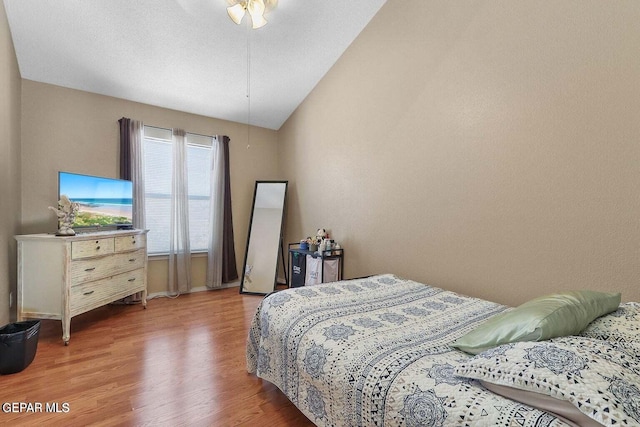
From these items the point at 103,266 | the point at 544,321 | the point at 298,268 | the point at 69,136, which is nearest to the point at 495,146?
the point at 544,321

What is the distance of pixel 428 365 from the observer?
43.4 inches

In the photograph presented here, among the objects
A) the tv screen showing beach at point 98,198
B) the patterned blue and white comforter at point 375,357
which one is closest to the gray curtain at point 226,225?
the tv screen showing beach at point 98,198

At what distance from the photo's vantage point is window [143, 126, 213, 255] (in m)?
3.63

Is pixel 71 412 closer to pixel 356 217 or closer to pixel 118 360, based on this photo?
pixel 118 360

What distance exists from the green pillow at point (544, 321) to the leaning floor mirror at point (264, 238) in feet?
9.94

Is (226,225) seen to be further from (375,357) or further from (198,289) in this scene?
(375,357)

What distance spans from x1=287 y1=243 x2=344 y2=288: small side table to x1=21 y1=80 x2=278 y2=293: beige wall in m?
1.43

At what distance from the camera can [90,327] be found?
2.70 metres

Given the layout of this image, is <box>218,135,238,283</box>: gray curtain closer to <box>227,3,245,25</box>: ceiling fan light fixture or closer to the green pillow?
<box>227,3,245,25</box>: ceiling fan light fixture

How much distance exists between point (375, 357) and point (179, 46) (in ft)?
10.8

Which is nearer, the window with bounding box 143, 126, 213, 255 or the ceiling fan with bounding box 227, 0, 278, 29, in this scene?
the ceiling fan with bounding box 227, 0, 278, 29

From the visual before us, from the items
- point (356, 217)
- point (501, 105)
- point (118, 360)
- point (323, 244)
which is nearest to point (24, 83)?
point (118, 360)

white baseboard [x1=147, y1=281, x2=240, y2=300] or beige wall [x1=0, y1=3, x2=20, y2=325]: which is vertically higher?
beige wall [x1=0, y1=3, x2=20, y2=325]

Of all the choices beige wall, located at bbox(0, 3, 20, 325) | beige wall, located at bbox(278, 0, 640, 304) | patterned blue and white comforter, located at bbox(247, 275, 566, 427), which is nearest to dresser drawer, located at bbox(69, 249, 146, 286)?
beige wall, located at bbox(0, 3, 20, 325)
